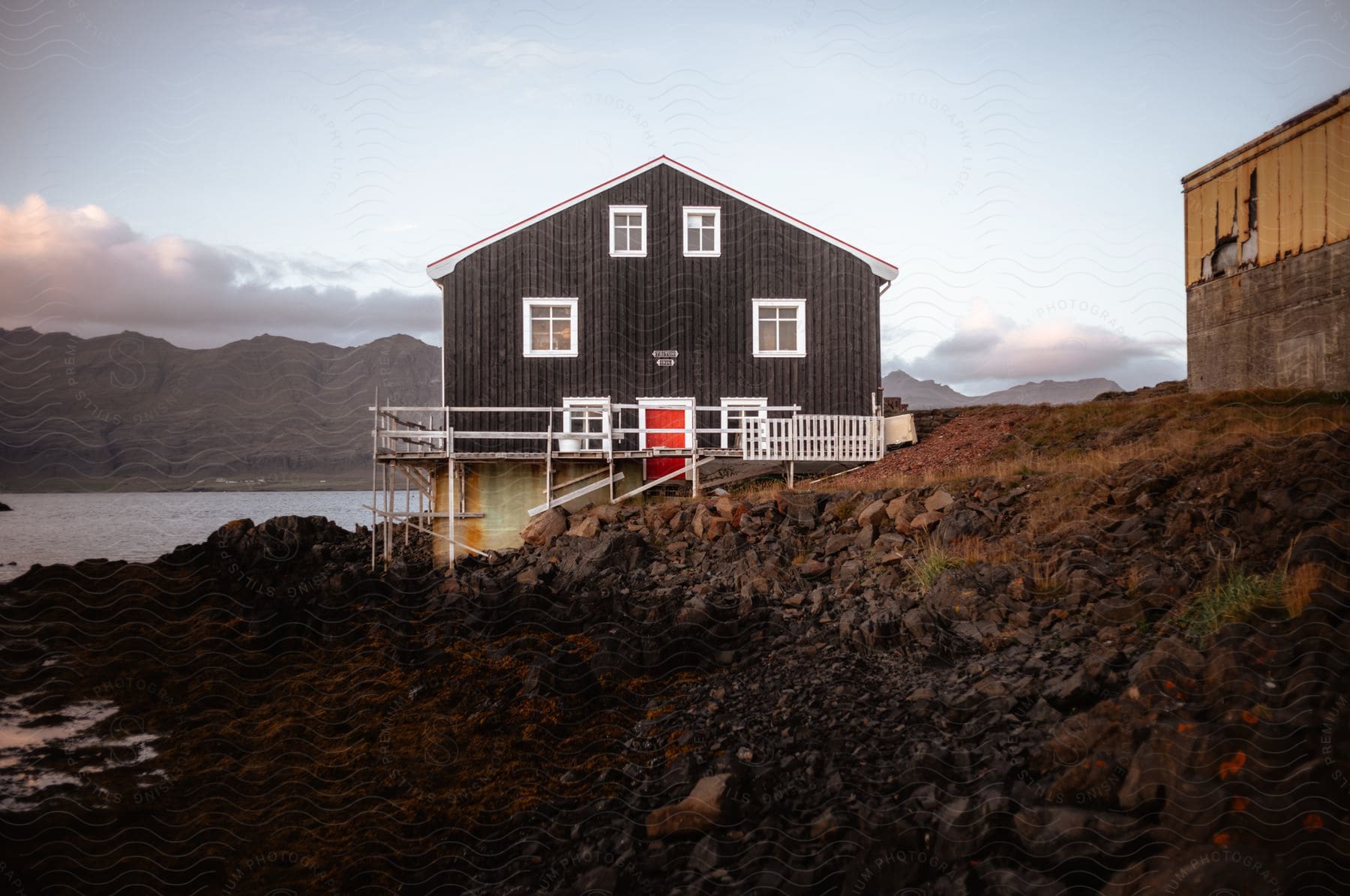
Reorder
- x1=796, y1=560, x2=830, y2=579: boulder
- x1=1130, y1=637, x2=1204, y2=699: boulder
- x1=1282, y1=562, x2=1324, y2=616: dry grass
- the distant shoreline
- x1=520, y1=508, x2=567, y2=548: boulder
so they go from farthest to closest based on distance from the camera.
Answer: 1. the distant shoreline
2. x1=520, y1=508, x2=567, y2=548: boulder
3. x1=796, y1=560, x2=830, y2=579: boulder
4. x1=1282, y1=562, x2=1324, y2=616: dry grass
5. x1=1130, y1=637, x2=1204, y2=699: boulder

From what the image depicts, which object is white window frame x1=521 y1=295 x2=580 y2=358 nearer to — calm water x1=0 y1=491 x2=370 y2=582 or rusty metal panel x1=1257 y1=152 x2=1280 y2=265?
rusty metal panel x1=1257 y1=152 x2=1280 y2=265

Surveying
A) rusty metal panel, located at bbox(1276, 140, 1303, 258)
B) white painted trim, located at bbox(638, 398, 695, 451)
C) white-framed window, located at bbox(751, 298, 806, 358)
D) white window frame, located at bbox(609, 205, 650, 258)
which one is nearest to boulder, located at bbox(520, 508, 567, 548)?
white painted trim, located at bbox(638, 398, 695, 451)

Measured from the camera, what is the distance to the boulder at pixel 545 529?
738 inches

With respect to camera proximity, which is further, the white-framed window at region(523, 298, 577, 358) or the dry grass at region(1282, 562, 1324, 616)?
the white-framed window at region(523, 298, 577, 358)

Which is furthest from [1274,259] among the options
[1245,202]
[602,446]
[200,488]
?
[200,488]

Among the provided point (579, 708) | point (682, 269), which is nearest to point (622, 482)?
point (682, 269)

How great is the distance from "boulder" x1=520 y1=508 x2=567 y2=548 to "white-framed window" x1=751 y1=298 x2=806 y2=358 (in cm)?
840

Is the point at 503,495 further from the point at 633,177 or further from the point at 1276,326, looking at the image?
the point at 1276,326

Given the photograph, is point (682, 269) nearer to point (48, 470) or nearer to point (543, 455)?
point (543, 455)

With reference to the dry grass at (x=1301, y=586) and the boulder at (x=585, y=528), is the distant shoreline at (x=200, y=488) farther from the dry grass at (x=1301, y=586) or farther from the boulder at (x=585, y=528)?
the dry grass at (x=1301, y=586)

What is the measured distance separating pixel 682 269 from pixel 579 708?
16281 millimetres

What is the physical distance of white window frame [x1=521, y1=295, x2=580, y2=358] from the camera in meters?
23.1

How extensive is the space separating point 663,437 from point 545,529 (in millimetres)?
5727

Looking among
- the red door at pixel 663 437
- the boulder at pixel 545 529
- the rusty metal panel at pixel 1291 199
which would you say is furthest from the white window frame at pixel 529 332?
the rusty metal panel at pixel 1291 199
